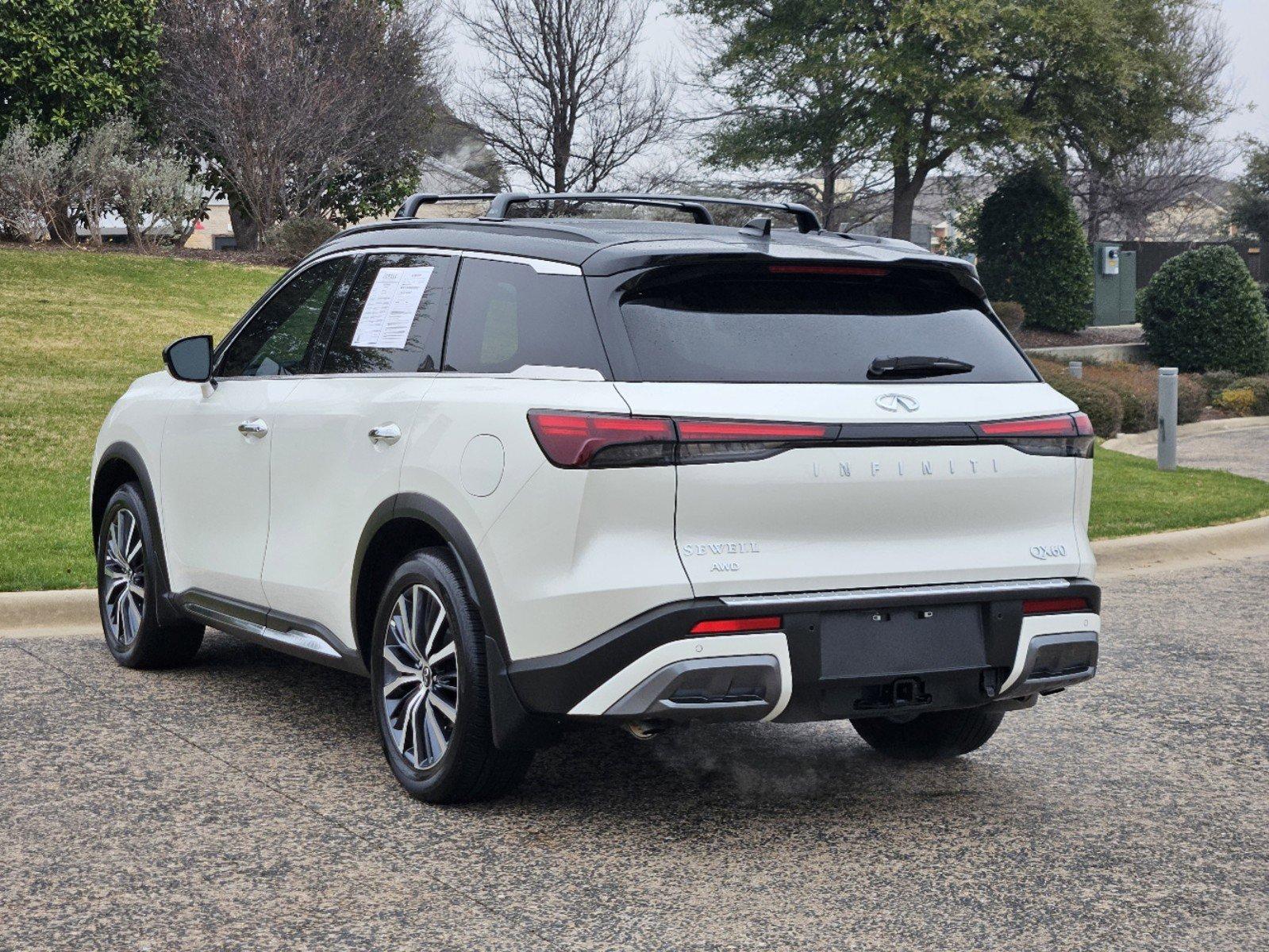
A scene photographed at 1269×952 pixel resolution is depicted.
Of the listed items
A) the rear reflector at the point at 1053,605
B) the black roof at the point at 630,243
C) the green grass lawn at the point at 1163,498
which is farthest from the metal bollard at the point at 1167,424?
the rear reflector at the point at 1053,605

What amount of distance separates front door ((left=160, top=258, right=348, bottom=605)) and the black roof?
651 millimetres

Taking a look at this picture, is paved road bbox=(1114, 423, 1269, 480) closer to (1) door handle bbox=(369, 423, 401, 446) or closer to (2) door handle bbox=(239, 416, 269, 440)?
(2) door handle bbox=(239, 416, 269, 440)

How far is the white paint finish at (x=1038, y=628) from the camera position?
467 centimetres

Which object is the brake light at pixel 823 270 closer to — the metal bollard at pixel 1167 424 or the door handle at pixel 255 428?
the door handle at pixel 255 428

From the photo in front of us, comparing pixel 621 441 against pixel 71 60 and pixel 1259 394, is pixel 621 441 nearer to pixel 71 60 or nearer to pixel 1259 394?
pixel 1259 394

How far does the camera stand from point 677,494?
4289 mm

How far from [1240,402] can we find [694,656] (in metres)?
23.2

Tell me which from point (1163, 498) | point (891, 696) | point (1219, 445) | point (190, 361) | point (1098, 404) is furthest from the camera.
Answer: point (1098, 404)

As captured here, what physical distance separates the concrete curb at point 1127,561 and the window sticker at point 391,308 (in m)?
3.03

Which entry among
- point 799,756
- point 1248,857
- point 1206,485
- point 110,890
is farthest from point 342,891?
point 1206,485

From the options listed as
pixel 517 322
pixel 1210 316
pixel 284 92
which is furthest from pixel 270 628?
pixel 1210 316

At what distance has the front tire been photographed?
468 centimetres

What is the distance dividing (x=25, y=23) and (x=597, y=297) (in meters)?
26.8

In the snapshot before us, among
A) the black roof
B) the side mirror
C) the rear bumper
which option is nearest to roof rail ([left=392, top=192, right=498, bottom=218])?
the black roof
